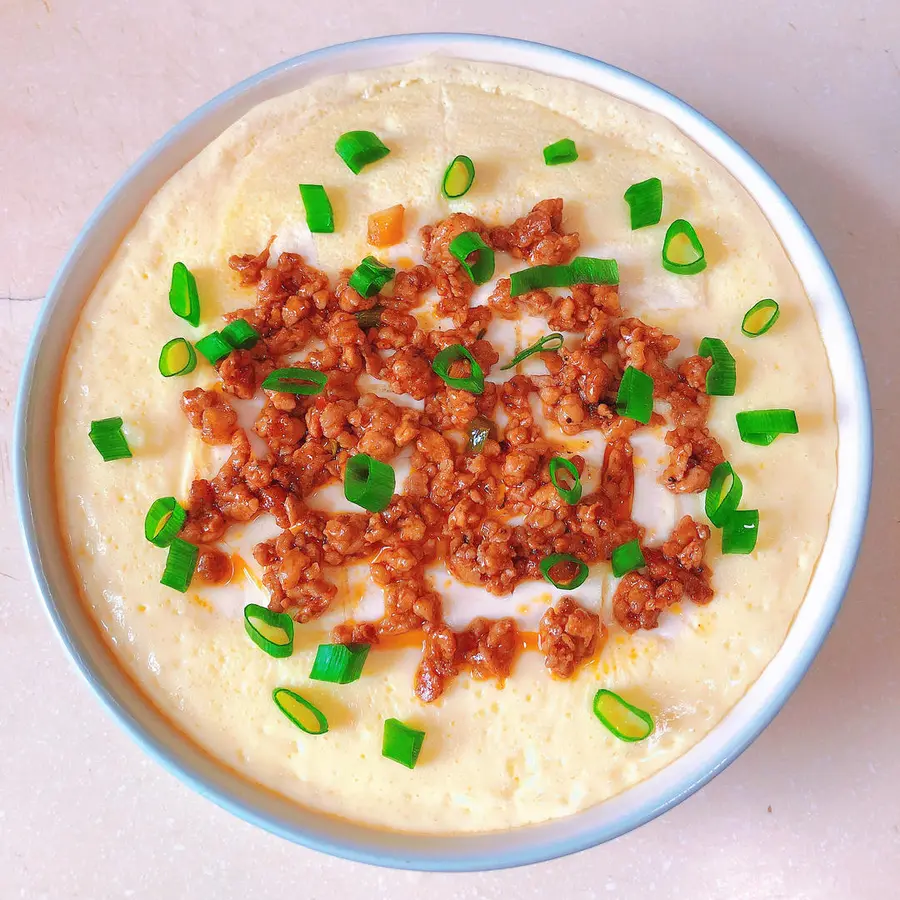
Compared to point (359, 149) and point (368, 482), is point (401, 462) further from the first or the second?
point (359, 149)

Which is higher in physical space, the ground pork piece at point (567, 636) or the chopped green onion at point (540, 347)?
the chopped green onion at point (540, 347)

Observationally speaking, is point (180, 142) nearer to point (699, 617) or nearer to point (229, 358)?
point (229, 358)

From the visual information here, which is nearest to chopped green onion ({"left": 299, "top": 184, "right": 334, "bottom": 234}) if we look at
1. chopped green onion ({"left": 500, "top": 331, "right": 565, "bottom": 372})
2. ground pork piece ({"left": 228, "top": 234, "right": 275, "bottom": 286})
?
ground pork piece ({"left": 228, "top": 234, "right": 275, "bottom": 286})

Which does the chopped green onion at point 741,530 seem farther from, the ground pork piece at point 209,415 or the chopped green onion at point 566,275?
the ground pork piece at point 209,415

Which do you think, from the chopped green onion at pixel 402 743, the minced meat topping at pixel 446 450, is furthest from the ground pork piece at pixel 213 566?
the chopped green onion at pixel 402 743

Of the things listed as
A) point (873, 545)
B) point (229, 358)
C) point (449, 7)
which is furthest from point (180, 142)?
point (873, 545)

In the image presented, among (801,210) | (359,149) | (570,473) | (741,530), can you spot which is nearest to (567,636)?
(570,473)
